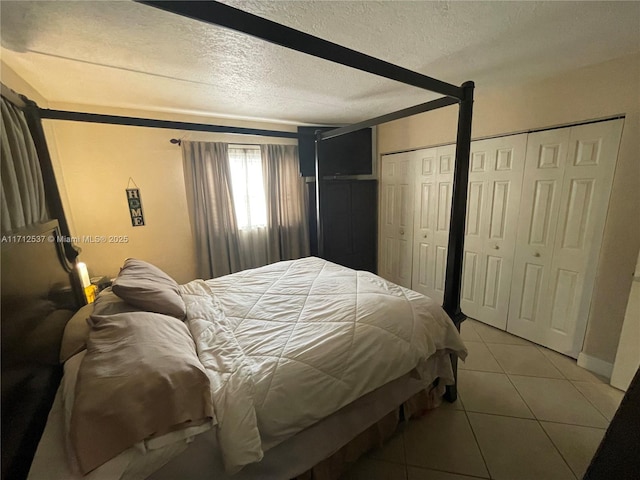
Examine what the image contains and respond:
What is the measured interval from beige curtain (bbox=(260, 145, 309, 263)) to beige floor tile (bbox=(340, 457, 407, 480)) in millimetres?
2500

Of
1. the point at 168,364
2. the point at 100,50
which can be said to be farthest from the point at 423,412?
the point at 100,50

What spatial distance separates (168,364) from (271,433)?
0.47 m

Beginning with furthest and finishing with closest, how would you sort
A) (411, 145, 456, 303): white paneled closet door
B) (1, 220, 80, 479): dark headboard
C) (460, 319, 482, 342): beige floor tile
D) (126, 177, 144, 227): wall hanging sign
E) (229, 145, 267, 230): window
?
(229, 145, 267, 230): window
(411, 145, 456, 303): white paneled closet door
(126, 177, 144, 227): wall hanging sign
(460, 319, 482, 342): beige floor tile
(1, 220, 80, 479): dark headboard

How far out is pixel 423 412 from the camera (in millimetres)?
1709

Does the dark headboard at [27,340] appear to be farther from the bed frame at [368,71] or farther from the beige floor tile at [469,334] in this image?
the beige floor tile at [469,334]

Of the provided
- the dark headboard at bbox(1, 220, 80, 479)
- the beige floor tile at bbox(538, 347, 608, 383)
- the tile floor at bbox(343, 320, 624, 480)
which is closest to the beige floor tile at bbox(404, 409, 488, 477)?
the tile floor at bbox(343, 320, 624, 480)

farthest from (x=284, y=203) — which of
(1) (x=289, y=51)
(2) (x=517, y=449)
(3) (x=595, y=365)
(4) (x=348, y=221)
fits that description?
(3) (x=595, y=365)

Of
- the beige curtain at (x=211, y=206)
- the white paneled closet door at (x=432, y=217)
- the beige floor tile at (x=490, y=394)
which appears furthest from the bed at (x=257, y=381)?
the white paneled closet door at (x=432, y=217)

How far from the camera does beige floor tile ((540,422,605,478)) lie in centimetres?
140

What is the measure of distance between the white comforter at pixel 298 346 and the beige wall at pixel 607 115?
138 centimetres

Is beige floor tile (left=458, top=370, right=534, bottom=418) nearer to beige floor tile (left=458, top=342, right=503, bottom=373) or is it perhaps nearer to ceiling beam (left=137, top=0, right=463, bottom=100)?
beige floor tile (left=458, top=342, right=503, bottom=373)

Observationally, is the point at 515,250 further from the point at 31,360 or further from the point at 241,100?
the point at 31,360

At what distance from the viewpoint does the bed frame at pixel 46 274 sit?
763 millimetres

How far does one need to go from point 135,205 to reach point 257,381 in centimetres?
254
